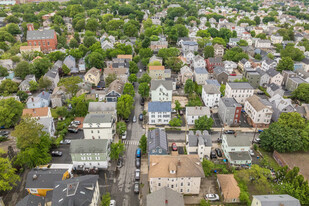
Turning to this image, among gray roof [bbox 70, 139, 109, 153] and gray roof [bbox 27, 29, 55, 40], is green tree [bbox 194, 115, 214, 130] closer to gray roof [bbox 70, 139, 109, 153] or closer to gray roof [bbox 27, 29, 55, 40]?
gray roof [bbox 70, 139, 109, 153]

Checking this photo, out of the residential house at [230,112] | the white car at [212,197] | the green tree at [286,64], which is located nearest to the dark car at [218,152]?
the white car at [212,197]

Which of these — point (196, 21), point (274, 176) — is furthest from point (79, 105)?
point (196, 21)

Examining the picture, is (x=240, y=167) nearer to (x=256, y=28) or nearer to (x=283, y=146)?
(x=283, y=146)

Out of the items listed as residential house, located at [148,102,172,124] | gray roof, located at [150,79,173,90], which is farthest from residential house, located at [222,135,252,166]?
gray roof, located at [150,79,173,90]

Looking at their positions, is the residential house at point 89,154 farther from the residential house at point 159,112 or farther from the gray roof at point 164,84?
the gray roof at point 164,84

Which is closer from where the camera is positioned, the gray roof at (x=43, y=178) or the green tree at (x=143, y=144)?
the gray roof at (x=43, y=178)

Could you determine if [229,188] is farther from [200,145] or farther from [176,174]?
[200,145]

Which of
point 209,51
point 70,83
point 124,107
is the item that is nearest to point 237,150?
point 124,107
